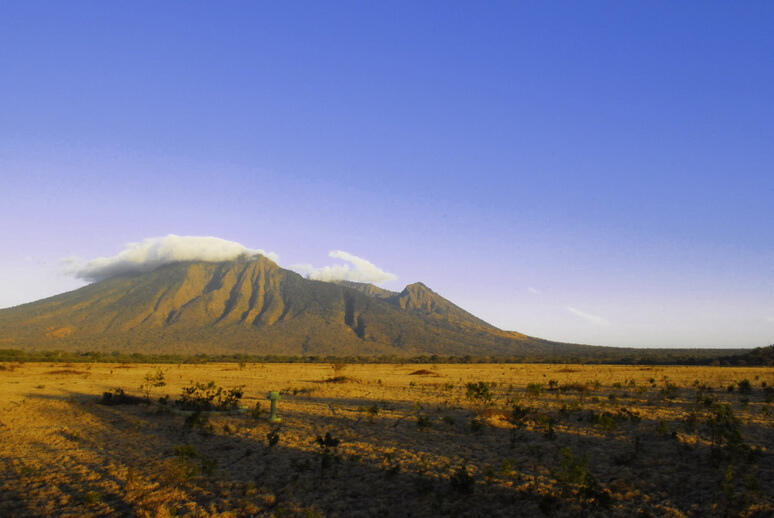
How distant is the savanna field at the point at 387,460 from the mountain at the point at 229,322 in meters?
96.6

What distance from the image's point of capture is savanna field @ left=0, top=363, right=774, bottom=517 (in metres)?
7.94

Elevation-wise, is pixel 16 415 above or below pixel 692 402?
below

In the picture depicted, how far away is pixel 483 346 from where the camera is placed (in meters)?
130

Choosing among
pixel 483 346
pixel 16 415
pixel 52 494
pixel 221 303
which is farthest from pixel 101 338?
pixel 52 494

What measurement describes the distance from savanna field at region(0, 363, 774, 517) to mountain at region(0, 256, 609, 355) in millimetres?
96635

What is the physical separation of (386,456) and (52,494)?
6.34m

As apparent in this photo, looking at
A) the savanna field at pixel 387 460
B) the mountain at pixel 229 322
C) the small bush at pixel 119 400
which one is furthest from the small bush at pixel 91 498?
the mountain at pixel 229 322

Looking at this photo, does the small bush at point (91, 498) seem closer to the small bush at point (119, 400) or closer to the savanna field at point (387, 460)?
the savanna field at point (387, 460)

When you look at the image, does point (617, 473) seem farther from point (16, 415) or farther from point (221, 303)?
point (221, 303)

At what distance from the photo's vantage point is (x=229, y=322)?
138 m

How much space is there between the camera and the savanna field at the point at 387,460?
7.94 meters

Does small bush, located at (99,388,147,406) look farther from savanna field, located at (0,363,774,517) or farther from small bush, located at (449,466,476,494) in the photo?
small bush, located at (449,466,476,494)

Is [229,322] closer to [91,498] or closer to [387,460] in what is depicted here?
[387,460]

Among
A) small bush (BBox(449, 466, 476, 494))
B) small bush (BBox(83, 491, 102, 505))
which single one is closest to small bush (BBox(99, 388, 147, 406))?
small bush (BBox(83, 491, 102, 505))
